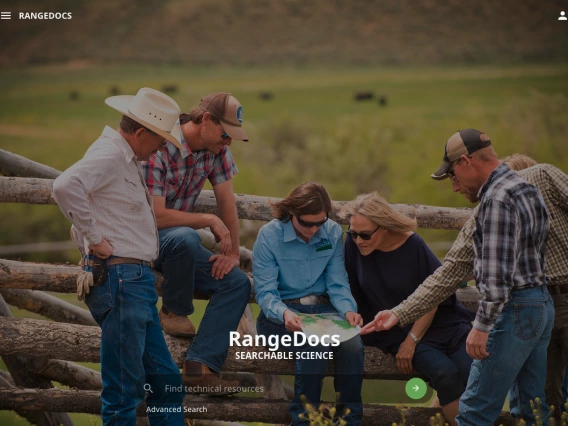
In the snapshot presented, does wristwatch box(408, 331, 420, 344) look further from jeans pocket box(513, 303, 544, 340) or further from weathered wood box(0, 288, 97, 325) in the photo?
weathered wood box(0, 288, 97, 325)

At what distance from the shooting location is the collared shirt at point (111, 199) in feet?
9.69

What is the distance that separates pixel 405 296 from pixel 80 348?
1775 mm

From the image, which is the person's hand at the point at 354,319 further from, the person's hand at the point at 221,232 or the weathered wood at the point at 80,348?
the person's hand at the point at 221,232

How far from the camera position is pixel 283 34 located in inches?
989

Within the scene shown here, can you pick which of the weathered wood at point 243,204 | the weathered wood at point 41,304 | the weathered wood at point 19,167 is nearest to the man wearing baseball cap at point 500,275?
the weathered wood at point 243,204

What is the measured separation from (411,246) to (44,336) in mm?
2046

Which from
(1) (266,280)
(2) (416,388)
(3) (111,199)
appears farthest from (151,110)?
(2) (416,388)

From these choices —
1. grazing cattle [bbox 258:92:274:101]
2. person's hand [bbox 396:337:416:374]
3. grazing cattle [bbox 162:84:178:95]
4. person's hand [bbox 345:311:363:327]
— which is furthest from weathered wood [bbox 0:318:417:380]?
grazing cattle [bbox 258:92:274:101]

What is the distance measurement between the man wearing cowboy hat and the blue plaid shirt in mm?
1395

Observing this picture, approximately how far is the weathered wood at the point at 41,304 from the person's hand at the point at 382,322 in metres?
2.53

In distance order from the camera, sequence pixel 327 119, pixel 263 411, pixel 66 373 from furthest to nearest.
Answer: pixel 327 119
pixel 66 373
pixel 263 411

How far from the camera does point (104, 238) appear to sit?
3127 millimetres

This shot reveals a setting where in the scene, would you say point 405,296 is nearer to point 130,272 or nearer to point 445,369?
point 445,369

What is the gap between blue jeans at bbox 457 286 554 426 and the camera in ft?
9.89
